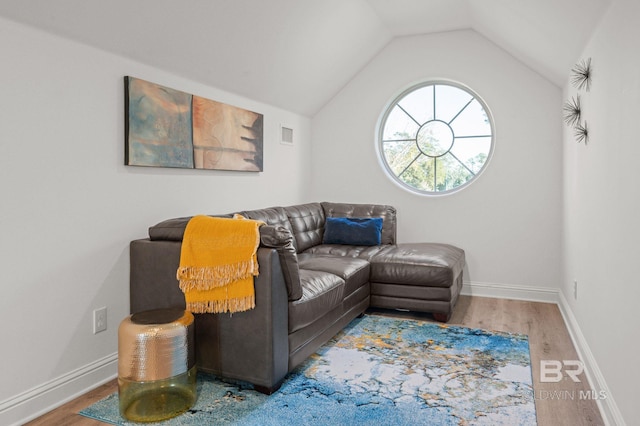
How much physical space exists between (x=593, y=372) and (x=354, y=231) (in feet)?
7.69

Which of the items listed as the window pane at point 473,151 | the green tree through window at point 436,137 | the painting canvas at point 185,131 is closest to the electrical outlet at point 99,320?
the painting canvas at point 185,131

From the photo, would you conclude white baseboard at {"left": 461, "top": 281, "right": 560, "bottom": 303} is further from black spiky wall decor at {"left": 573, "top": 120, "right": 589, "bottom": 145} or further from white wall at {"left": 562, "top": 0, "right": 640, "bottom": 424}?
black spiky wall decor at {"left": 573, "top": 120, "right": 589, "bottom": 145}

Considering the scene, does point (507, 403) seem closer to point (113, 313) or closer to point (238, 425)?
point (238, 425)

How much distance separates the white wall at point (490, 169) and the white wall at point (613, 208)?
127cm

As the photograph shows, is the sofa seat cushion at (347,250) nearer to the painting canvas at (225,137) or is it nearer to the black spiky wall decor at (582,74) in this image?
the painting canvas at (225,137)

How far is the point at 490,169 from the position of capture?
4.56 metres

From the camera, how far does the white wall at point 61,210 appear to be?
7.04 ft

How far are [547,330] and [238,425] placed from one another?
8.12 feet

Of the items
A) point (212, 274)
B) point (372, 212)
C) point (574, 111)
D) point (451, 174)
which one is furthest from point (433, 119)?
point (212, 274)

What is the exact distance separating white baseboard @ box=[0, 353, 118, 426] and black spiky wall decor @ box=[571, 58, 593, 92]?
128 inches

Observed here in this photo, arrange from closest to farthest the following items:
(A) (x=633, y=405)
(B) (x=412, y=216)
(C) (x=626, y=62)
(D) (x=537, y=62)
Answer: (A) (x=633, y=405), (C) (x=626, y=62), (D) (x=537, y=62), (B) (x=412, y=216)

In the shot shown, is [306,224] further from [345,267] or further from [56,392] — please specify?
[56,392]

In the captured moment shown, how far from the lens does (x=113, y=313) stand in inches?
106

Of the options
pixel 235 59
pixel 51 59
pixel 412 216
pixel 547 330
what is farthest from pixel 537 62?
pixel 51 59
